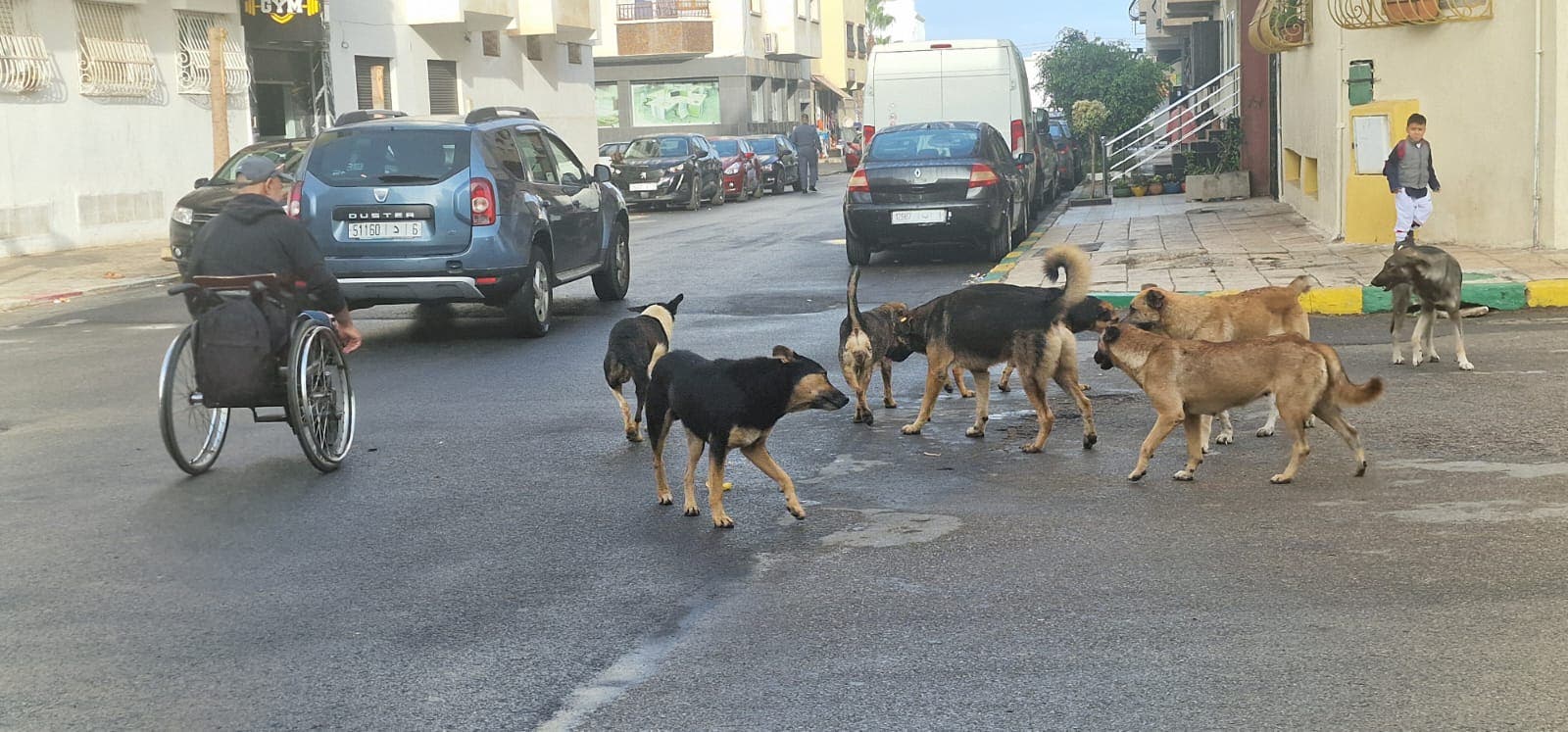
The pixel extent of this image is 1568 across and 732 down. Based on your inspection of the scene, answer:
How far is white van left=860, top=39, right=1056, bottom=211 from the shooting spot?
82.5ft

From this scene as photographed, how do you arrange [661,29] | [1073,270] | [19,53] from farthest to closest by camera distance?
1. [661,29]
2. [19,53]
3. [1073,270]

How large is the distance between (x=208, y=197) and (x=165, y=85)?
9.17 m

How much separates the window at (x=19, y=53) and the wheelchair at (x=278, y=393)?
1726 cm

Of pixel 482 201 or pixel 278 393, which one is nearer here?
pixel 278 393

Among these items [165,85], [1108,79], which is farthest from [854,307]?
[1108,79]

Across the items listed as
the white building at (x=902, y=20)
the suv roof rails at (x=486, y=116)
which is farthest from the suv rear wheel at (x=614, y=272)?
the white building at (x=902, y=20)

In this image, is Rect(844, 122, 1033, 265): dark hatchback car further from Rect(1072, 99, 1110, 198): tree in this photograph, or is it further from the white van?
Rect(1072, 99, 1110, 198): tree

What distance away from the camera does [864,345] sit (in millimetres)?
8938

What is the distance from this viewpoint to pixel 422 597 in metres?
5.91

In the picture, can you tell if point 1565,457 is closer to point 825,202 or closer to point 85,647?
point 85,647

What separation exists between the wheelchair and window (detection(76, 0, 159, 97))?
61.9 ft

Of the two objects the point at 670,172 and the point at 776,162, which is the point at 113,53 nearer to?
the point at 670,172

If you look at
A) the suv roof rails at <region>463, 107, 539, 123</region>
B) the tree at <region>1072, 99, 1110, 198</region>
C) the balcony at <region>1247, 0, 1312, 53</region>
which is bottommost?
the suv roof rails at <region>463, 107, 539, 123</region>

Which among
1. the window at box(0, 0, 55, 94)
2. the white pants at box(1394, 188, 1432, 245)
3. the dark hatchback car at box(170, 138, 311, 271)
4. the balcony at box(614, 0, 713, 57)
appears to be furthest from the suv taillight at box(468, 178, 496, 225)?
the balcony at box(614, 0, 713, 57)
